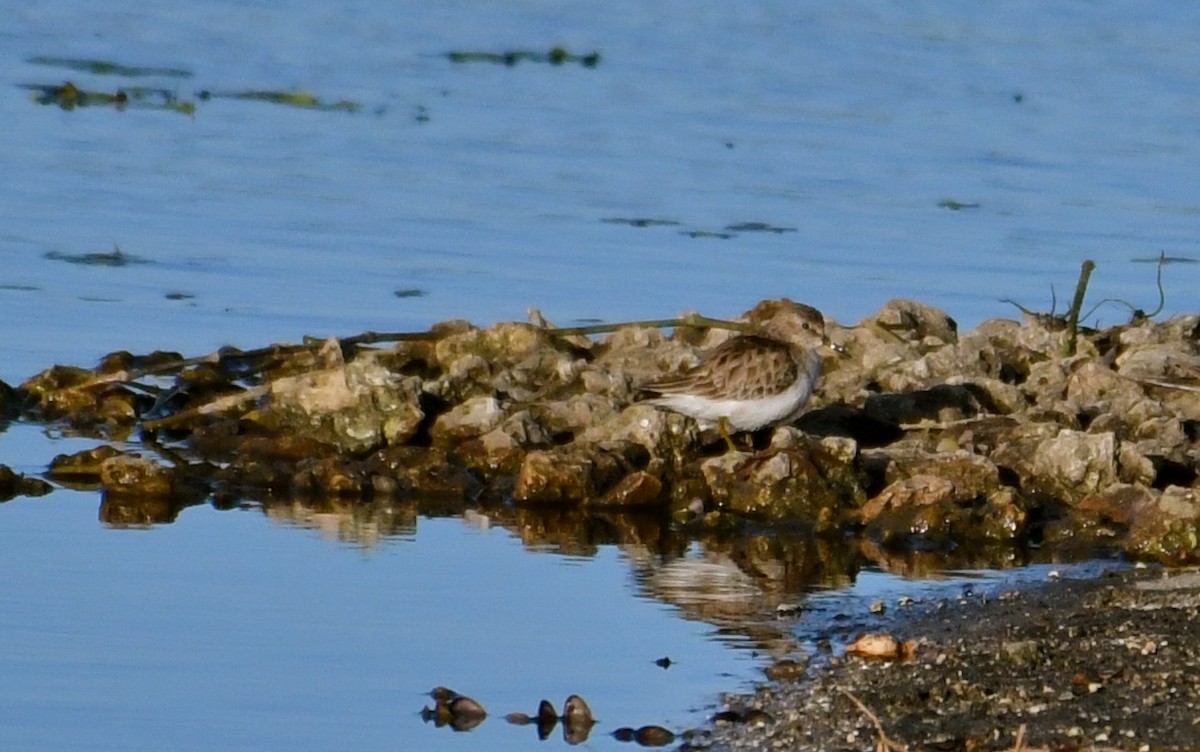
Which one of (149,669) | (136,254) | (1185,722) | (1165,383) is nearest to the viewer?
(1185,722)

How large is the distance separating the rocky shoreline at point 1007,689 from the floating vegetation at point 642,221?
8.71 metres

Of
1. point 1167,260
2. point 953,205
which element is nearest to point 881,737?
point 1167,260

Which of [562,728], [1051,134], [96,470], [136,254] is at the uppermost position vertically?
[1051,134]

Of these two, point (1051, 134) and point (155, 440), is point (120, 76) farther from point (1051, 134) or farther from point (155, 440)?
point (155, 440)

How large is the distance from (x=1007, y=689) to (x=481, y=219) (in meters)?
10.0

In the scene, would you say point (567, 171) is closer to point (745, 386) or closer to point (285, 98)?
point (285, 98)

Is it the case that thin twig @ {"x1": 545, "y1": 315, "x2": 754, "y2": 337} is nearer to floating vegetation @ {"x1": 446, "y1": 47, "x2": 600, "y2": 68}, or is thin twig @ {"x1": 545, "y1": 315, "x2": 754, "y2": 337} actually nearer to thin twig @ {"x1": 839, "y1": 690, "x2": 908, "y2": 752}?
thin twig @ {"x1": 839, "y1": 690, "x2": 908, "y2": 752}

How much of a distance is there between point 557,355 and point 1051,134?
1061cm

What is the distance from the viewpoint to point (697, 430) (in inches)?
436

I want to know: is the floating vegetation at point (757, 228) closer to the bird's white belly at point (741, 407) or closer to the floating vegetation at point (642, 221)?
the floating vegetation at point (642, 221)

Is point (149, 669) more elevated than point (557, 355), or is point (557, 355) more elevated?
point (557, 355)

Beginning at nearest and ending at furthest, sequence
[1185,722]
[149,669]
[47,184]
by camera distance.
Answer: [1185,722] < [149,669] < [47,184]

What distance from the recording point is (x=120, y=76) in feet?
75.3

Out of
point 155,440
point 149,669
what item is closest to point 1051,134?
point 155,440
